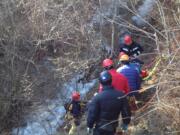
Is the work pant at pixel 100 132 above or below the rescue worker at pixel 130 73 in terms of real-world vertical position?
below

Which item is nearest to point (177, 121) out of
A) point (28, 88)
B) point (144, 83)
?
point (144, 83)

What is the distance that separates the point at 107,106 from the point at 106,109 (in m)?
0.06

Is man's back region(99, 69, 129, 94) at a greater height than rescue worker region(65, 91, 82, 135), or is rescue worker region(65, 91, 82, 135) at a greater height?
man's back region(99, 69, 129, 94)

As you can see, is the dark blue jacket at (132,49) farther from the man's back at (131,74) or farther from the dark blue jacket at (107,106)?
the dark blue jacket at (107,106)

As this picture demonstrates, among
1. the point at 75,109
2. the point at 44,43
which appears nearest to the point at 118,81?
the point at 75,109

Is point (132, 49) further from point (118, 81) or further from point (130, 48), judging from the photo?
point (118, 81)

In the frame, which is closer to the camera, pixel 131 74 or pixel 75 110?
pixel 131 74

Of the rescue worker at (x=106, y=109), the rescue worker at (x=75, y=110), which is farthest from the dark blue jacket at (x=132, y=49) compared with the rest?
the rescue worker at (x=106, y=109)

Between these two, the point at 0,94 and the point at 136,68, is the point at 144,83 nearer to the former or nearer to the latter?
the point at 136,68

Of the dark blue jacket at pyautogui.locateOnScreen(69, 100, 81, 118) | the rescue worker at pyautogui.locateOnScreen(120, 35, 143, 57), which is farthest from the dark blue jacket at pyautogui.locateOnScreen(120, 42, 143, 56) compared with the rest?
the dark blue jacket at pyautogui.locateOnScreen(69, 100, 81, 118)

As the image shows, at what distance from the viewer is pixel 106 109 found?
814 centimetres

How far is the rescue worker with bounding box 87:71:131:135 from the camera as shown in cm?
808

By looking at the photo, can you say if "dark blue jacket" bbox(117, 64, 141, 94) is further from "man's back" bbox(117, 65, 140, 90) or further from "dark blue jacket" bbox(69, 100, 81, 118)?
"dark blue jacket" bbox(69, 100, 81, 118)

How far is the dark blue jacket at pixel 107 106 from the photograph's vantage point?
8.07 meters
